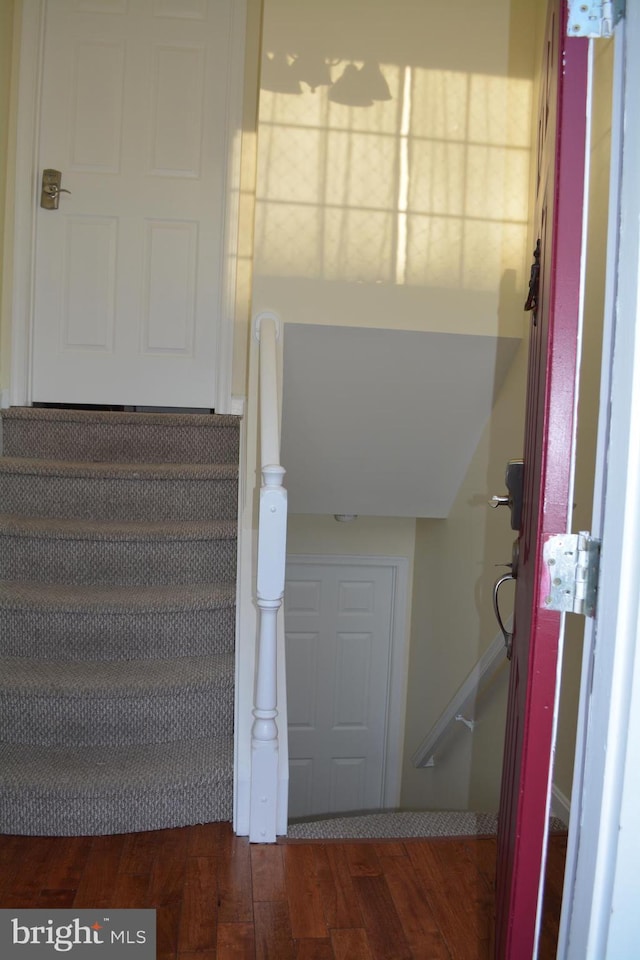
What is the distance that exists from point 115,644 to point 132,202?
208 centimetres

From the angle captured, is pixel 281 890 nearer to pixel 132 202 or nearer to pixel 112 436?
pixel 112 436

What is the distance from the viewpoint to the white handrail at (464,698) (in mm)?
3184

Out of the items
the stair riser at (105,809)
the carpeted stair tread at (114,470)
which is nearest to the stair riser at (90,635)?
the stair riser at (105,809)

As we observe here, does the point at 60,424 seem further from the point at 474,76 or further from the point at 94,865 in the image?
the point at 474,76

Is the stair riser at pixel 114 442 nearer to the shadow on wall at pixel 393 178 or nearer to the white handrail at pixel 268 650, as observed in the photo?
the shadow on wall at pixel 393 178

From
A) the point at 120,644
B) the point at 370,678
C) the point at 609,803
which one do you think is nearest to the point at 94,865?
the point at 120,644

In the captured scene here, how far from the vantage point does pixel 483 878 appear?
2.16 meters

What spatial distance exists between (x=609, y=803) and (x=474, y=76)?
289 centimetres

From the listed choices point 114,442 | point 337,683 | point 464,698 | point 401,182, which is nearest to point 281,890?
point 464,698

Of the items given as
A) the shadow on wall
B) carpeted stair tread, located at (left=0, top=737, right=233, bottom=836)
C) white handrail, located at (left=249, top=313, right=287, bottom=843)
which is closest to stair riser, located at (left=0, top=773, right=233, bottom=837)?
carpeted stair tread, located at (left=0, top=737, right=233, bottom=836)

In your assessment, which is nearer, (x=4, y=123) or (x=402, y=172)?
(x=402, y=172)

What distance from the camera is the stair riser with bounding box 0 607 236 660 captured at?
106 inches

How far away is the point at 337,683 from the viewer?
4.80 m

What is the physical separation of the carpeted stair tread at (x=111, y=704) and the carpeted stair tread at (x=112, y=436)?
1.14 metres
